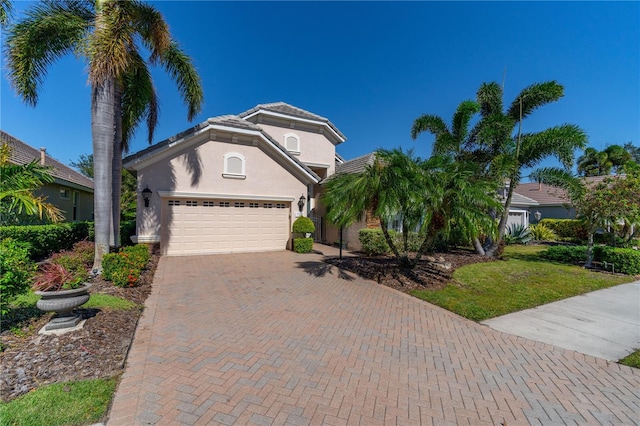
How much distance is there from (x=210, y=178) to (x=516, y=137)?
15.0 meters

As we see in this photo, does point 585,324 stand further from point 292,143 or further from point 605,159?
point 605,159

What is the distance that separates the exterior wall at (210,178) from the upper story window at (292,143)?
3.95 meters

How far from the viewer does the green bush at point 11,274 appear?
416cm

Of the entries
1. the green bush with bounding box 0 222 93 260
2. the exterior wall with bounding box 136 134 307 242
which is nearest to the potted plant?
the green bush with bounding box 0 222 93 260

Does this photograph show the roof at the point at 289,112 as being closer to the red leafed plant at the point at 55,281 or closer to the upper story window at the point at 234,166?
the upper story window at the point at 234,166

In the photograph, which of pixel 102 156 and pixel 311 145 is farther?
pixel 311 145

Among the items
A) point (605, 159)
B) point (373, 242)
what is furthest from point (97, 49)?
point (605, 159)

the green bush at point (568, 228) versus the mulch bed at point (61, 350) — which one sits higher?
the green bush at point (568, 228)

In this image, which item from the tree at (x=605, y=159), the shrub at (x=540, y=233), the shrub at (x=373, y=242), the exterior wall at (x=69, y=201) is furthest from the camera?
the tree at (x=605, y=159)

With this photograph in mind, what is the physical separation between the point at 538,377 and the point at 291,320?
404 centimetres

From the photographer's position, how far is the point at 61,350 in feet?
13.3

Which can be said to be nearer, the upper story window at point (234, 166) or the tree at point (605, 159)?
the upper story window at point (234, 166)

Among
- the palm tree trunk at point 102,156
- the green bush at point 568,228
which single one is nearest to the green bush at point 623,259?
the green bush at point 568,228

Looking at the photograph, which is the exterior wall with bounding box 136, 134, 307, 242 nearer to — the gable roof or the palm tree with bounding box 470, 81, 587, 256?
the gable roof
